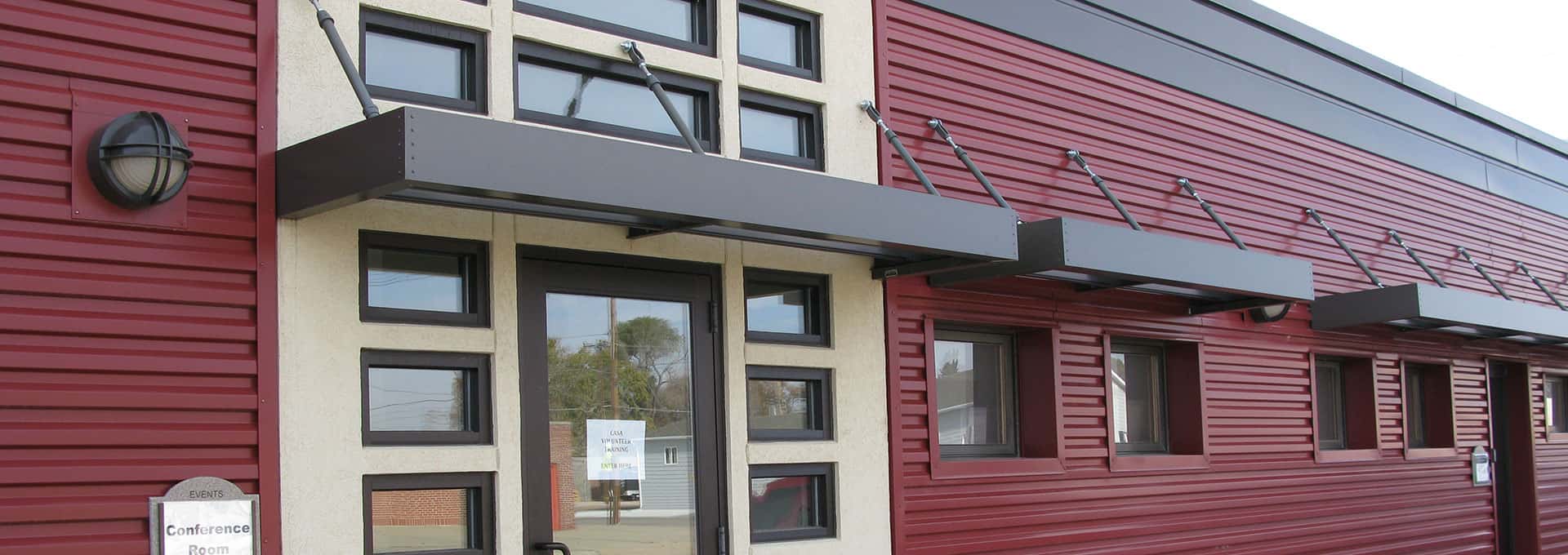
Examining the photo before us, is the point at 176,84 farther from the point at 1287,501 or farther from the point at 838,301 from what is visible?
the point at 1287,501

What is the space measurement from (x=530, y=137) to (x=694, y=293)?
5.72ft

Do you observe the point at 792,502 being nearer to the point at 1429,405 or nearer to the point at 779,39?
the point at 779,39

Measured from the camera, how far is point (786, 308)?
23.9 feet

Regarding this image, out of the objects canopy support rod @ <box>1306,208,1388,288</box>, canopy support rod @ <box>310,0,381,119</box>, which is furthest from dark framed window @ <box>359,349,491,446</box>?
canopy support rod @ <box>1306,208,1388,288</box>

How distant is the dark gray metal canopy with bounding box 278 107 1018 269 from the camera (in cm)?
492

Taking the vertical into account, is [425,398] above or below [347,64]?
below

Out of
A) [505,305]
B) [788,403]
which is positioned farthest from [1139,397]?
[505,305]

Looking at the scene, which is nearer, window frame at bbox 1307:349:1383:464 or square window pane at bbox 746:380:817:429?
square window pane at bbox 746:380:817:429

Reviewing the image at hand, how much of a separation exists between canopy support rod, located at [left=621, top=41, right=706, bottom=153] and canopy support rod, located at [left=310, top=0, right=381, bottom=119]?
4.24ft

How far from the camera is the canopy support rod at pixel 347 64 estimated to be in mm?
5195

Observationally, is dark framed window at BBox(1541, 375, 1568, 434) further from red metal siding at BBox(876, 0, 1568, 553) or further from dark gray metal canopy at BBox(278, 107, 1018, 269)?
dark gray metal canopy at BBox(278, 107, 1018, 269)

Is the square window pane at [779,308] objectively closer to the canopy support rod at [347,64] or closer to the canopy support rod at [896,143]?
the canopy support rod at [896,143]

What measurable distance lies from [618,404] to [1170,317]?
15.0ft

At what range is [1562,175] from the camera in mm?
15328
